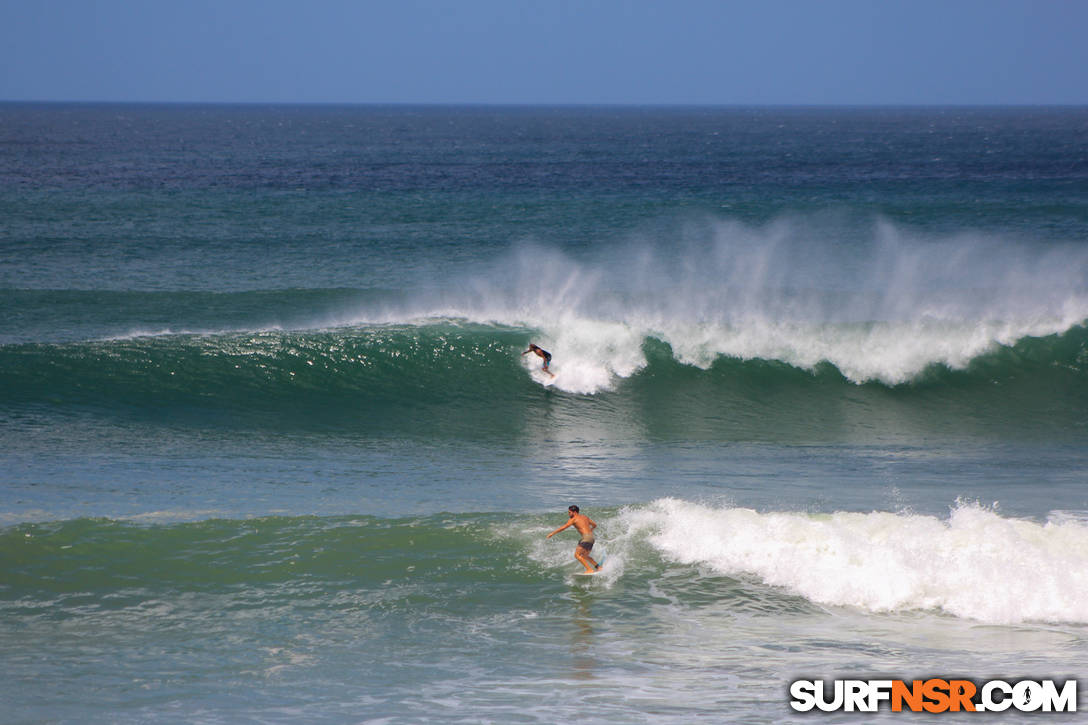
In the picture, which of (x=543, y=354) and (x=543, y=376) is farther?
(x=543, y=376)

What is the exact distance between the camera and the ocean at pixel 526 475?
8.33m

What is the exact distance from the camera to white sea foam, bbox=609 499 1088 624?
9.59 meters

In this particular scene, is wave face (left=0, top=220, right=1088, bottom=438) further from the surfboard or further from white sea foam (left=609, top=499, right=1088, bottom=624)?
white sea foam (left=609, top=499, right=1088, bottom=624)

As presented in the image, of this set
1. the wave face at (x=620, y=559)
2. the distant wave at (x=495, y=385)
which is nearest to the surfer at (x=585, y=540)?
the wave face at (x=620, y=559)

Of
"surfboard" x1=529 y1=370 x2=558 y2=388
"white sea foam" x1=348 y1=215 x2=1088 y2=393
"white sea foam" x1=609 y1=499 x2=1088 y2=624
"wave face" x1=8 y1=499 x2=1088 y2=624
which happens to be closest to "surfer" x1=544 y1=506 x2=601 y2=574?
"wave face" x1=8 y1=499 x2=1088 y2=624

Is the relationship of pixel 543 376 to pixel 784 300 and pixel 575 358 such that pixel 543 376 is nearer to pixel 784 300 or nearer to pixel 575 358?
pixel 575 358

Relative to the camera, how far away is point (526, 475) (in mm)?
13703

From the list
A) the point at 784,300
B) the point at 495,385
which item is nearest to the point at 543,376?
the point at 495,385

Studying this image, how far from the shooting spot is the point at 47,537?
10.9 meters

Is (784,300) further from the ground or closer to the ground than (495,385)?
further from the ground

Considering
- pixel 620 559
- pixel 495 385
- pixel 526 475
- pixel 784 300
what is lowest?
pixel 620 559

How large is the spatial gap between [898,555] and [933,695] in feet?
8.85

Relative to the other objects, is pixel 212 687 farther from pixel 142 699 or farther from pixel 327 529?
pixel 327 529

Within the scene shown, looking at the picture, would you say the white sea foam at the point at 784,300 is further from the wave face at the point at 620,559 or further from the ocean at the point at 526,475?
the wave face at the point at 620,559
